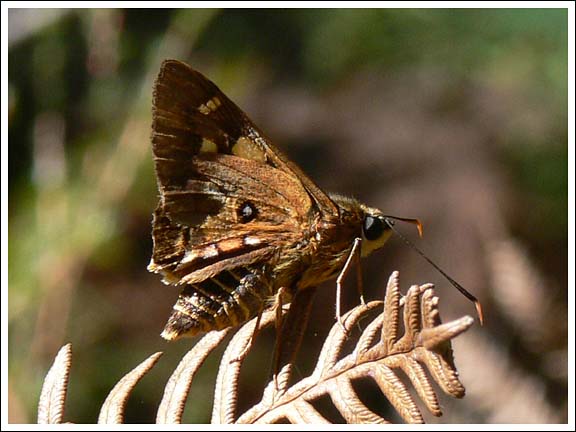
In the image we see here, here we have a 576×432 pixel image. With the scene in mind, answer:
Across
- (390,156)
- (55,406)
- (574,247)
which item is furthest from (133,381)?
(390,156)

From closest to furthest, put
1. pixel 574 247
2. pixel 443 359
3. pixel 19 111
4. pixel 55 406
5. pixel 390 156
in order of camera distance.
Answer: pixel 443 359 → pixel 55 406 → pixel 574 247 → pixel 19 111 → pixel 390 156

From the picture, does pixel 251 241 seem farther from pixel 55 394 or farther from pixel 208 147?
pixel 55 394

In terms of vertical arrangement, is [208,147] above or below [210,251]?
above

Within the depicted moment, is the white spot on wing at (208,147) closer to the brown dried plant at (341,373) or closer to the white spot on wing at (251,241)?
the white spot on wing at (251,241)

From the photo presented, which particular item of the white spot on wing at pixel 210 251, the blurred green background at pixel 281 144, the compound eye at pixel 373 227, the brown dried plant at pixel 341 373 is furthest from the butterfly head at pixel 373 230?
the blurred green background at pixel 281 144

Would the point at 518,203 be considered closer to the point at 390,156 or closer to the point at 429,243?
the point at 429,243

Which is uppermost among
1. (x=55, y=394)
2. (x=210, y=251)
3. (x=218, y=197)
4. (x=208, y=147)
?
(x=208, y=147)

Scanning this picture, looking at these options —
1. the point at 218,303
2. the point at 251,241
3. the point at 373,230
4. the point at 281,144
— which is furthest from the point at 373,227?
the point at 281,144

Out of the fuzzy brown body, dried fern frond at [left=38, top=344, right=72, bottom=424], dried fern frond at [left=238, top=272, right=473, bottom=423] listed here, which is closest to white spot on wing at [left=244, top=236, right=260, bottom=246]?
the fuzzy brown body
